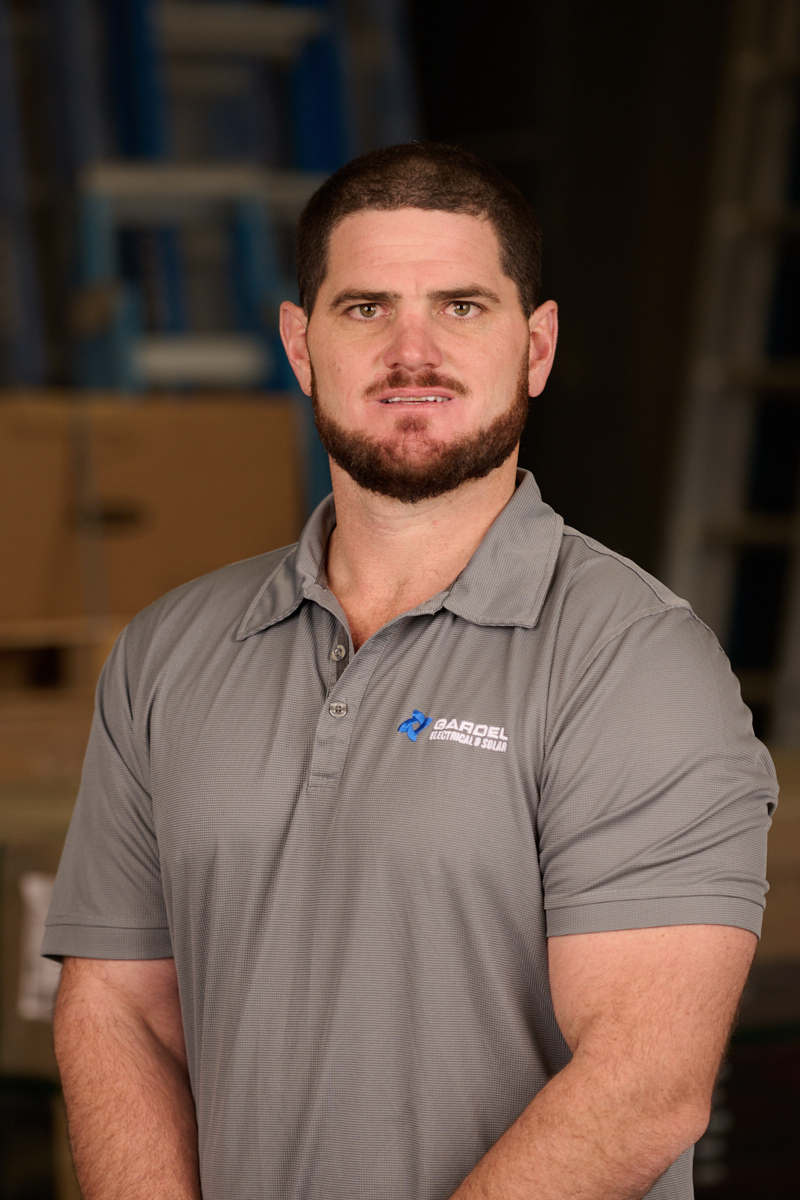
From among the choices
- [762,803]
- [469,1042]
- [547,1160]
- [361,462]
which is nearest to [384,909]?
[469,1042]

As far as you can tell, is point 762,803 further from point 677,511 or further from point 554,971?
point 677,511

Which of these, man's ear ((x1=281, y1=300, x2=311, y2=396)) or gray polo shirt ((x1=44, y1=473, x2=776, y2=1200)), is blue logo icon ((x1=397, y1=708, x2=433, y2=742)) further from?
man's ear ((x1=281, y1=300, x2=311, y2=396))

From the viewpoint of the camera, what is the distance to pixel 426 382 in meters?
1.46

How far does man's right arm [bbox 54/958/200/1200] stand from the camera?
1391mm

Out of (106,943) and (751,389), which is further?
(751,389)

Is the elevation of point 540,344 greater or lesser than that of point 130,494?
greater

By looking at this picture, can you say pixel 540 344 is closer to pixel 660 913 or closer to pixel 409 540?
pixel 409 540

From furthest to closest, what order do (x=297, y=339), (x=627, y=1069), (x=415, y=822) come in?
(x=297, y=339) < (x=415, y=822) < (x=627, y=1069)

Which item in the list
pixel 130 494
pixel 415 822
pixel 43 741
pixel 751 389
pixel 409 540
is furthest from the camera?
pixel 751 389

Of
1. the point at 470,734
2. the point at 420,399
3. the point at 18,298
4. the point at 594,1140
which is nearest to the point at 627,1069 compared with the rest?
the point at 594,1140

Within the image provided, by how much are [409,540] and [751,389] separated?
2.21 metres

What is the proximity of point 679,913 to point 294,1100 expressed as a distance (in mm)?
448

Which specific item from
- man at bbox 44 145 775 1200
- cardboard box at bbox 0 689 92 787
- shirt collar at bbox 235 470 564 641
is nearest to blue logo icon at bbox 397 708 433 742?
man at bbox 44 145 775 1200

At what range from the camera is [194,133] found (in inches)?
161
